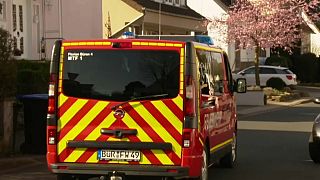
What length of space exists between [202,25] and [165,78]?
3126 centimetres

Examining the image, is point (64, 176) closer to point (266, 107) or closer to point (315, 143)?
point (315, 143)

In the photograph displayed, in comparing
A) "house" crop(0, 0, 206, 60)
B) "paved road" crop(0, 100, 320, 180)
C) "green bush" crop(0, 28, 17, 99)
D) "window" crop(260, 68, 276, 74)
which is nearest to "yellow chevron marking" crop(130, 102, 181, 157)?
"paved road" crop(0, 100, 320, 180)

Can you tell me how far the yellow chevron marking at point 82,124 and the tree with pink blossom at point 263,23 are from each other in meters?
26.7

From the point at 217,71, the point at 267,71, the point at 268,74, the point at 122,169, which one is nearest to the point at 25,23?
the point at 217,71

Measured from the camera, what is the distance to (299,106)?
1221 inches

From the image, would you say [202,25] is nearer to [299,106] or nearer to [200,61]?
[299,106]

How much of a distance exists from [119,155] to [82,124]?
580 millimetres

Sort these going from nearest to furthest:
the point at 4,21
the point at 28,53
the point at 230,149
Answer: the point at 230,149, the point at 4,21, the point at 28,53

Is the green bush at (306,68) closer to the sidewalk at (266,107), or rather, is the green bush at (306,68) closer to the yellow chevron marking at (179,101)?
the sidewalk at (266,107)

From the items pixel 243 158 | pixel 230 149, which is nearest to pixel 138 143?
pixel 230 149

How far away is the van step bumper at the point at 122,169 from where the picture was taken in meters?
7.98

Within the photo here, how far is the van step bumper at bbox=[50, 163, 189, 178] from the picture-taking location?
A: 26.2ft

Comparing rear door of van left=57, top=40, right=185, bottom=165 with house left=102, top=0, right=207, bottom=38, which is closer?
rear door of van left=57, top=40, right=185, bottom=165

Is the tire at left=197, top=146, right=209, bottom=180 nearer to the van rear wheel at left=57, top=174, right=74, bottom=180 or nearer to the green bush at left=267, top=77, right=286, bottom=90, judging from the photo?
the van rear wheel at left=57, top=174, right=74, bottom=180
